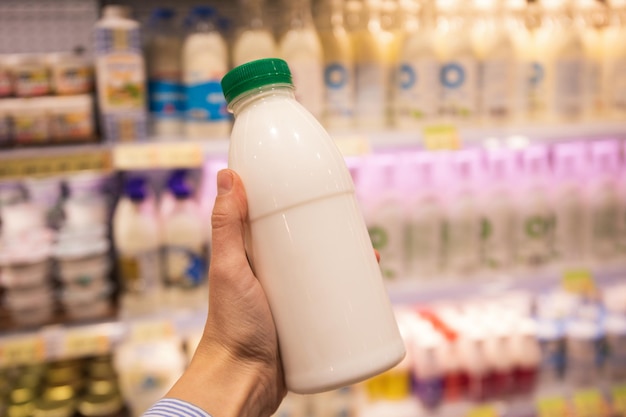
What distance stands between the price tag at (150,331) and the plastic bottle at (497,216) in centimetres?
97

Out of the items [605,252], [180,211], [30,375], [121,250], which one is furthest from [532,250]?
[30,375]

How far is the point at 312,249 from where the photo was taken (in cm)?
71

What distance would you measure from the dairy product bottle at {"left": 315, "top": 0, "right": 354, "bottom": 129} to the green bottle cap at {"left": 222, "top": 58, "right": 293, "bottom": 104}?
798mm

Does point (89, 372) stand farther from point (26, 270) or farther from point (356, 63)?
point (356, 63)

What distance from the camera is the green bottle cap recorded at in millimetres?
748

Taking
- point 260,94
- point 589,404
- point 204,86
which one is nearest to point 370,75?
point 204,86

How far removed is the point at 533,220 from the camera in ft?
5.79

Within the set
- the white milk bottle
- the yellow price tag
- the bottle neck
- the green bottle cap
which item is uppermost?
the green bottle cap

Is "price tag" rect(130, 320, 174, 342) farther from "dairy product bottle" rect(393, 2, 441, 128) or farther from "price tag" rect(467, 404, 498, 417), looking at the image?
"price tag" rect(467, 404, 498, 417)

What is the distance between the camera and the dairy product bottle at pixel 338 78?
1.55m

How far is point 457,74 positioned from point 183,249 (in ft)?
2.96

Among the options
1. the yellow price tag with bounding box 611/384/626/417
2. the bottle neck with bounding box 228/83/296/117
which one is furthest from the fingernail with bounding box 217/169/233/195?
the yellow price tag with bounding box 611/384/626/417

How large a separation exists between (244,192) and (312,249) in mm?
119

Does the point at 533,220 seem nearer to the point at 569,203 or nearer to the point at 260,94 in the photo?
the point at 569,203
